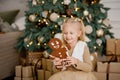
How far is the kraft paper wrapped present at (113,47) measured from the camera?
2973 mm

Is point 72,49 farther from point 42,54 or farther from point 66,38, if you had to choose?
point 42,54

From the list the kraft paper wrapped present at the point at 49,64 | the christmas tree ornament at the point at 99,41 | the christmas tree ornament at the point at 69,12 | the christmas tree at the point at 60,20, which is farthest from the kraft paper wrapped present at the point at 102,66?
the christmas tree ornament at the point at 69,12

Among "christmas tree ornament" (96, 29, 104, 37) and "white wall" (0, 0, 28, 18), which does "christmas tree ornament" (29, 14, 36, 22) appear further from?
"white wall" (0, 0, 28, 18)

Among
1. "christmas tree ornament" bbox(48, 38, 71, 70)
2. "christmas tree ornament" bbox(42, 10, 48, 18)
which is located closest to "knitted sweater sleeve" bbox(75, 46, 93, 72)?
"christmas tree ornament" bbox(48, 38, 71, 70)

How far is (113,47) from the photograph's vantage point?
2992mm

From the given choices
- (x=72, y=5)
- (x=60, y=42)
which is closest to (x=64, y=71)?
(x=60, y=42)

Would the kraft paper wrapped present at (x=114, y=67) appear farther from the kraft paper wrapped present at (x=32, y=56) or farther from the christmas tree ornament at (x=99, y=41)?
the kraft paper wrapped present at (x=32, y=56)

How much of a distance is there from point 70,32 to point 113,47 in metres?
1.20

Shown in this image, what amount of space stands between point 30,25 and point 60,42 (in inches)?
57.6

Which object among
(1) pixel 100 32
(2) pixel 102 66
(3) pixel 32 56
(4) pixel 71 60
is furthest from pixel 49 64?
(4) pixel 71 60

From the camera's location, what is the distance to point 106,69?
2.76m

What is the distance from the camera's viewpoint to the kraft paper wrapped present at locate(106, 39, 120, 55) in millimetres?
2973

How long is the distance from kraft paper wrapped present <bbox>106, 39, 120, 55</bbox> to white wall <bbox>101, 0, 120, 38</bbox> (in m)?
0.49

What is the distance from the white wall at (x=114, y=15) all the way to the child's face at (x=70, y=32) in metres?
1.62
